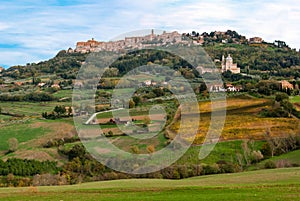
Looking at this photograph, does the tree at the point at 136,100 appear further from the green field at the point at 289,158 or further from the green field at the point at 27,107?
the green field at the point at 289,158

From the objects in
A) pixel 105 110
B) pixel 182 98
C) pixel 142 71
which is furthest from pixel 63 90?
pixel 182 98

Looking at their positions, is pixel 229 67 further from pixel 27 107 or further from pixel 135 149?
pixel 135 149

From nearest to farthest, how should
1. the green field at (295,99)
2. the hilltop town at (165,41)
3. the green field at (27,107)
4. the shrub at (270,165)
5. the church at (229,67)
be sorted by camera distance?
1. the shrub at (270,165)
2. the green field at (295,99)
3. the green field at (27,107)
4. the church at (229,67)
5. the hilltop town at (165,41)

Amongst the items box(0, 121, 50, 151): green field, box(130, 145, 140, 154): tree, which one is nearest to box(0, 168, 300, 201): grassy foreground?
box(130, 145, 140, 154): tree

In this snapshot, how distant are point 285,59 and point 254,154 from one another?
81829 mm

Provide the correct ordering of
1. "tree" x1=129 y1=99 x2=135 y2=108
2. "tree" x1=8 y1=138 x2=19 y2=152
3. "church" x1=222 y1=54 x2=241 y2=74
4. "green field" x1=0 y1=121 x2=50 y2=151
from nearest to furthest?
"tree" x1=8 y1=138 x2=19 y2=152 < "green field" x1=0 y1=121 x2=50 y2=151 < "tree" x1=129 y1=99 x2=135 y2=108 < "church" x1=222 y1=54 x2=241 y2=74

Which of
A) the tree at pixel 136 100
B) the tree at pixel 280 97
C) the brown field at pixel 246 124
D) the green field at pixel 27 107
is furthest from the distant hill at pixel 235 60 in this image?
the brown field at pixel 246 124

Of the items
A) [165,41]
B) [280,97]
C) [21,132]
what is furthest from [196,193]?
[165,41]

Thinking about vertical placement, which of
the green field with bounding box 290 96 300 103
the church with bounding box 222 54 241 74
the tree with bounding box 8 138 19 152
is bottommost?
the tree with bounding box 8 138 19 152

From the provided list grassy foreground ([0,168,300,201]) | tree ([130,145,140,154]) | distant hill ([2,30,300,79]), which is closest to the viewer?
grassy foreground ([0,168,300,201])

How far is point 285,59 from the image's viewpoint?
11312cm

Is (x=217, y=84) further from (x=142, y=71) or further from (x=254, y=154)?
(x=254, y=154)

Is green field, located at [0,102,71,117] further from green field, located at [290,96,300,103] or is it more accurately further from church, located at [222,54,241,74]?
church, located at [222,54,241,74]

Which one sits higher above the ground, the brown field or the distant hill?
the distant hill
